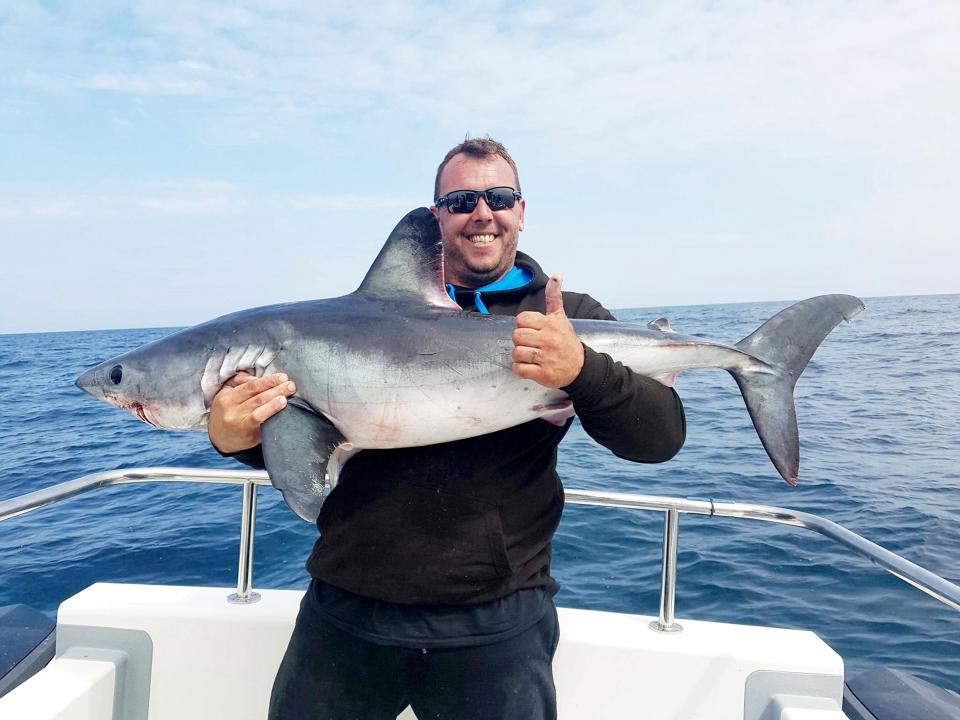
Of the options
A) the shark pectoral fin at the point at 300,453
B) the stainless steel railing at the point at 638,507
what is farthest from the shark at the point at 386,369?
the stainless steel railing at the point at 638,507

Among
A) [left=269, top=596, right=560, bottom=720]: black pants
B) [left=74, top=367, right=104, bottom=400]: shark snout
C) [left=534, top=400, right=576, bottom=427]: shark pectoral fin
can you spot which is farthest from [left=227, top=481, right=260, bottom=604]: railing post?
[left=534, top=400, right=576, bottom=427]: shark pectoral fin

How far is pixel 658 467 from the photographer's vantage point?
35.9 feet

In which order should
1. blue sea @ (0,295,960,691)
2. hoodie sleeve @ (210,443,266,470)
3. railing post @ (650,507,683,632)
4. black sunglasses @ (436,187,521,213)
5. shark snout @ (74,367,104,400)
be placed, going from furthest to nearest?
blue sea @ (0,295,960,691)
railing post @ (650,507,683,632)
black sunglasses @ (436,187,521,213)
shark snout @ (74,367,104,400)
hoodie sleeve @ (210,443,266,470)

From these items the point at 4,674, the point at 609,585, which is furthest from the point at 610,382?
the point at 609,585

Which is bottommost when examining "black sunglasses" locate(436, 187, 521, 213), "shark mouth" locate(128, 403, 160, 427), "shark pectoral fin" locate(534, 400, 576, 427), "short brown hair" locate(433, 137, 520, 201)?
"shark mouth" locate(128, 403, 160, 427)

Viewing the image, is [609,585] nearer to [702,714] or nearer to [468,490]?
[702,714]

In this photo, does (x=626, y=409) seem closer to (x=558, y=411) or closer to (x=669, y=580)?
(x=558, y=411)

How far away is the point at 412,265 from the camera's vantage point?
2.59m

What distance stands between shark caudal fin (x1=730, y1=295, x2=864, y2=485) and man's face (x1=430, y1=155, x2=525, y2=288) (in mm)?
1084

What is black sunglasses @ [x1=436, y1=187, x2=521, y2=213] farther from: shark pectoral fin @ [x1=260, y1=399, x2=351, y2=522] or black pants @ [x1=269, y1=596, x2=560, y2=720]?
black pants @ [x1=269, y1=596, x2=560, y2=720]

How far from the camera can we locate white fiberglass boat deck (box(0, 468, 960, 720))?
2.87m

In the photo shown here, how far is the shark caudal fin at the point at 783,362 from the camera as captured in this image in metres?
2.68

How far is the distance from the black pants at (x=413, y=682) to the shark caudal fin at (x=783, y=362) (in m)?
1.26

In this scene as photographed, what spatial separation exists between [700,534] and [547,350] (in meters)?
6.34
